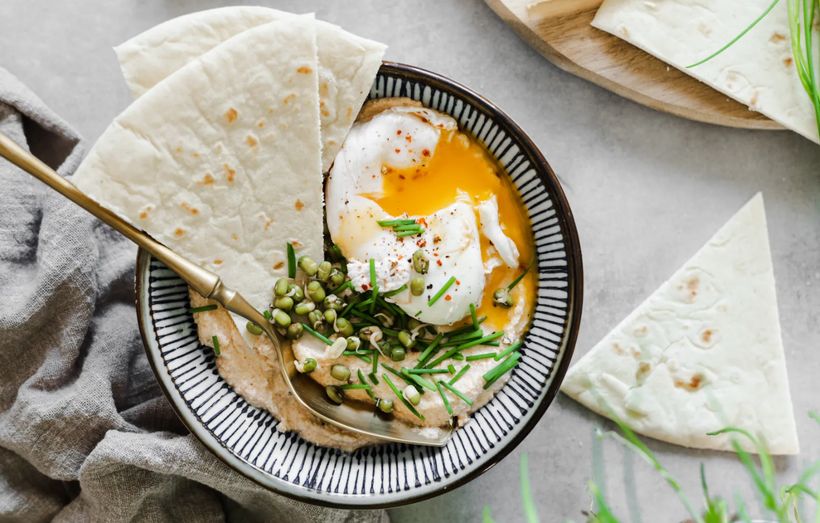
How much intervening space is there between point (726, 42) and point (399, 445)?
7.78 ft

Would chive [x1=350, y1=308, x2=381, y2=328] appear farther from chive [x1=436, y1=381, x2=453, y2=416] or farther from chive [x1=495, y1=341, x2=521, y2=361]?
chive [x1=495, y1=341, x2=521, y2=361]

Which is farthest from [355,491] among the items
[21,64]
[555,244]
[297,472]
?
[21,64]

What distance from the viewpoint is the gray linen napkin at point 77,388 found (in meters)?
2.95

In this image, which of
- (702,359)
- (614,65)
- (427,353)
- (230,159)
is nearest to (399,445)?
(427,353)

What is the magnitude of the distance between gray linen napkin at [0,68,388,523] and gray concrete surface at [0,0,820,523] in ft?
1.05

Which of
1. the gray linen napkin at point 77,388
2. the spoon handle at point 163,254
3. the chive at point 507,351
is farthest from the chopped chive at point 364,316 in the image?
the gray linen napkin at point 77,388

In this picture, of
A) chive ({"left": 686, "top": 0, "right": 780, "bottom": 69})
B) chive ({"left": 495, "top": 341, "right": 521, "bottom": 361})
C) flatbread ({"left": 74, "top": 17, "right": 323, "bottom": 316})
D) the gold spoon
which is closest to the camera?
the gold spoon

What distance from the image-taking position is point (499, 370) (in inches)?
112

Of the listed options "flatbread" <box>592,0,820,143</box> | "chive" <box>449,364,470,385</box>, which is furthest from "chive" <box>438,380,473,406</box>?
"flatbread" <box>592,0,820,143</box>

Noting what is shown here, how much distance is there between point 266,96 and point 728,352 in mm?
2422

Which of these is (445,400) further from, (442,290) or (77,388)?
(77,388)

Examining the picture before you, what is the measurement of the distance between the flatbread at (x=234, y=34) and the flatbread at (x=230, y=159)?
11 centimetres

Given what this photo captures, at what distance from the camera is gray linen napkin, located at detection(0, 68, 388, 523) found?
295 centimetres

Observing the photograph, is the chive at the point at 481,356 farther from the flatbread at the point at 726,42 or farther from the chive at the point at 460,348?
the flatbread at the point at 726,42
